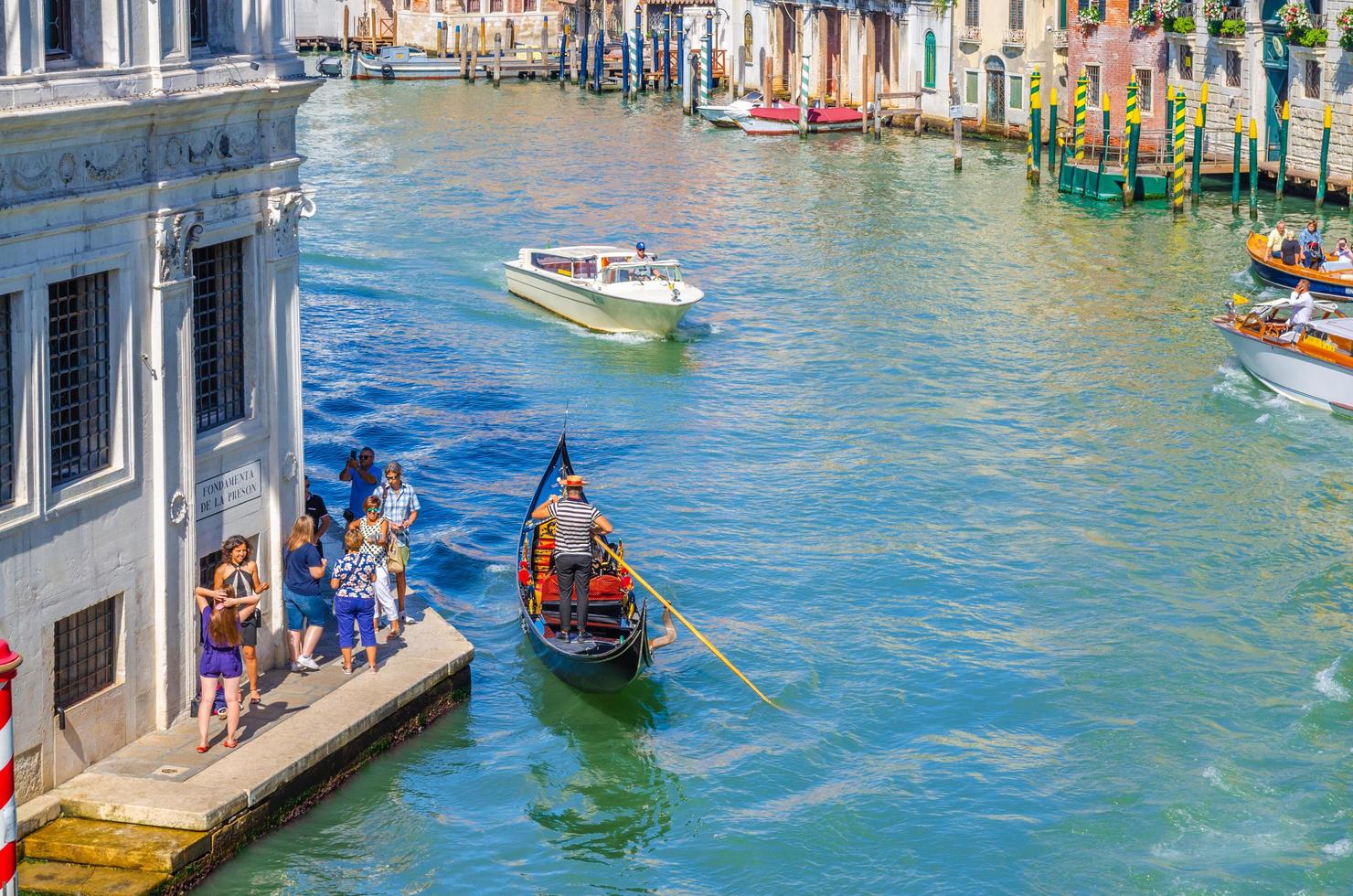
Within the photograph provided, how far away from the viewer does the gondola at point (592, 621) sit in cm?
1627

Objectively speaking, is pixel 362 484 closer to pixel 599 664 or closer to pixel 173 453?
pixel 599 664

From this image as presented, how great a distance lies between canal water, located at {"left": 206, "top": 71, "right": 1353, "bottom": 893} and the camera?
1461 cm

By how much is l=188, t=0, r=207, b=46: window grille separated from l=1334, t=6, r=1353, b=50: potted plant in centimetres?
3375

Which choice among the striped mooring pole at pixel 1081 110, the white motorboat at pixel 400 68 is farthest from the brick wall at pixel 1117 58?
the white motorboat at pixel 400 68

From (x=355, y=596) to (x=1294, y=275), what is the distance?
22581mm

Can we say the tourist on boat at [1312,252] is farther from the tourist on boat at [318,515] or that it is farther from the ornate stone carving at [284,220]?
the ornate stone carving at [284,220]

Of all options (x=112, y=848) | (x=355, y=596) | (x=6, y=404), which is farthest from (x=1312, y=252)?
(x=112, y=848)

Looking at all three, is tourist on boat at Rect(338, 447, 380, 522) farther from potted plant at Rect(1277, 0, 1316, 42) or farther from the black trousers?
potted plant at Rect(1277, 0, 1316, 42)

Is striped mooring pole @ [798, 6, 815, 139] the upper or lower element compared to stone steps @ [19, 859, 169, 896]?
upper

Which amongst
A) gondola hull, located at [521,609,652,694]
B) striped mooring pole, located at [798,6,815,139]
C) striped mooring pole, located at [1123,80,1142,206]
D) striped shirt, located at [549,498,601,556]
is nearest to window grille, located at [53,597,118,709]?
striped shirt, located at [549,498,601,556]

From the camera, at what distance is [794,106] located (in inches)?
2450

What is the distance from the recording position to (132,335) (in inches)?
511

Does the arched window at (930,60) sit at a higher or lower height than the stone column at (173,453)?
higher

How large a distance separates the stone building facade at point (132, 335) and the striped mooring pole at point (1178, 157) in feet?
104
